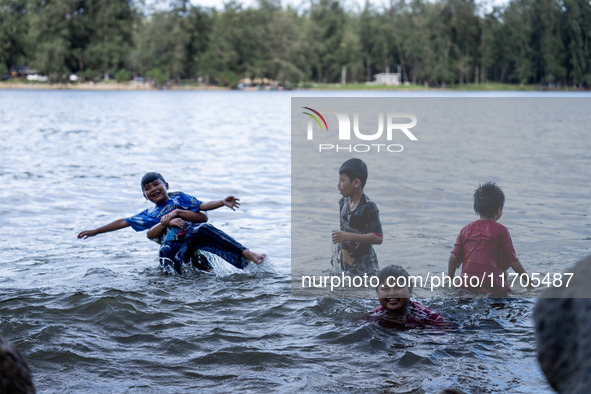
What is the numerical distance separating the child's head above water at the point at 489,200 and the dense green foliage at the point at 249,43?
9048 cm

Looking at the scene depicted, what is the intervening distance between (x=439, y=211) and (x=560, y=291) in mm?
8564

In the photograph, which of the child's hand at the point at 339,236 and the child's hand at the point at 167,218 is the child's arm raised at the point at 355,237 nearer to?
the child's hand at the point at 339,236

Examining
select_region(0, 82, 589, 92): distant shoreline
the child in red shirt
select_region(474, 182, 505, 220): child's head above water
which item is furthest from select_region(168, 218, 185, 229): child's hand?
select_region(0, 82, 589, 92): distant shoreline

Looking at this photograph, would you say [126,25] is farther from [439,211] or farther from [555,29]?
[439,211]

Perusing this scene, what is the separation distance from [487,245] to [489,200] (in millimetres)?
350

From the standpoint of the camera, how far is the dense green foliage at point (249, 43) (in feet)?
329

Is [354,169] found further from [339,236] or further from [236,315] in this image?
[236,315]

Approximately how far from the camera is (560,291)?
259 cm

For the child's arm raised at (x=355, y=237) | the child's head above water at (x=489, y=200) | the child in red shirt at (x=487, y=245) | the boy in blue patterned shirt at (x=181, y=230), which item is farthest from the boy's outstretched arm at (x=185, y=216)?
the child's head above water at (x=489, y=200)

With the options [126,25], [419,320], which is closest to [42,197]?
[419,320]

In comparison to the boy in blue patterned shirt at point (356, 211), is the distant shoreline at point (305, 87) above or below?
above

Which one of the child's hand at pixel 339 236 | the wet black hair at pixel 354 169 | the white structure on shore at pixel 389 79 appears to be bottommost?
the child's hand at pixel 339 236

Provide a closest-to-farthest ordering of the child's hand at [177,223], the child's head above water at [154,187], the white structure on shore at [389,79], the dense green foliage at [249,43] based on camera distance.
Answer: the child's hand at [177,223] → the child's head above water at [154,187] → the dense green foliage at [249,43] → the white structure on shore at [389,79]

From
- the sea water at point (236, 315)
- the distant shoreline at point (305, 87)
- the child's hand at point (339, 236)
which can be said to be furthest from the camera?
the distant shoreline at point (305, 87)
